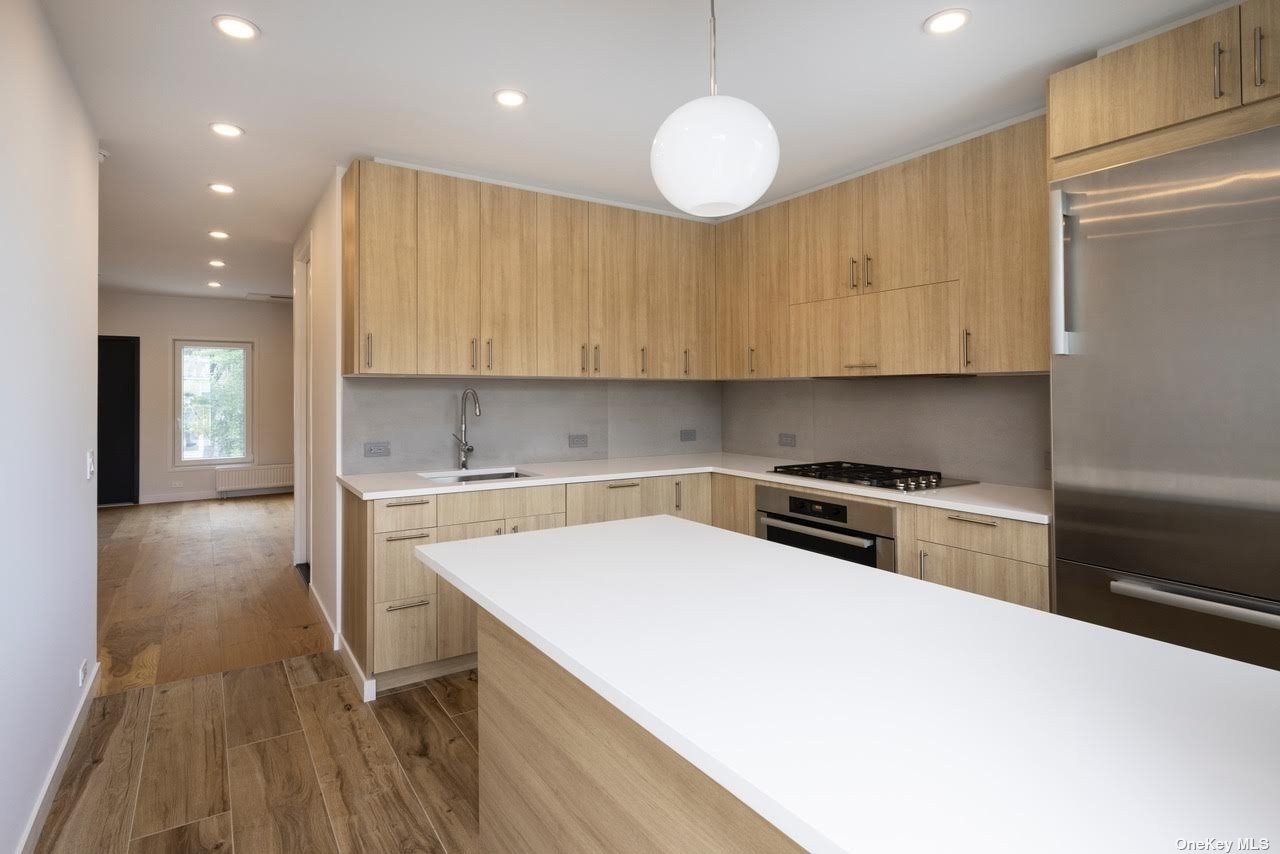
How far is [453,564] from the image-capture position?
5.59 ft

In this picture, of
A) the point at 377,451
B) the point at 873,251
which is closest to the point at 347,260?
the point at 377,451

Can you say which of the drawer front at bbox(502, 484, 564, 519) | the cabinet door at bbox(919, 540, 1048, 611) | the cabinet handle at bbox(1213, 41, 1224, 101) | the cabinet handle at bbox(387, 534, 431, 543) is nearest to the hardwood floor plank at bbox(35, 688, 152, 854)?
the cabinet handle at bbox(387, 534, 431, 543)

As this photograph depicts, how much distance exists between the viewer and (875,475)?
3363 mm

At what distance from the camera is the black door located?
793 centimetres

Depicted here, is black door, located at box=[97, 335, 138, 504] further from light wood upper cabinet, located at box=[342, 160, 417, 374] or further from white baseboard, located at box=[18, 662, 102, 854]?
light wood upper cabinet, located at box=[342, 160, 417, 374]

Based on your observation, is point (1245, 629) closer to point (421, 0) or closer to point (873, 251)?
point (873, 251)

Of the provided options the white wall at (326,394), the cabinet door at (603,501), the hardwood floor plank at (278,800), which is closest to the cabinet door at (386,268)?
the white wall at (326,394)

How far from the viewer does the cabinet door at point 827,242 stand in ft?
11.4

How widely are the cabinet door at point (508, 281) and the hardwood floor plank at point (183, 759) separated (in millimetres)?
1984

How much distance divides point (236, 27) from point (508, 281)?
165 cm

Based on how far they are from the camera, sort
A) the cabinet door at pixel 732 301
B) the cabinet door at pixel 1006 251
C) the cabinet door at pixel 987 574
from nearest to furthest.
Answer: the cabinet door at pixel 987 574 → the cabinet door at pixel 1006 251 → the cabinet door at pixel 732 301

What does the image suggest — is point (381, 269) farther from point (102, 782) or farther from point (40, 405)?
point (102, 782)

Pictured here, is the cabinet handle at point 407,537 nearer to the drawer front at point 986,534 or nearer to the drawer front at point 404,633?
the drawer front at point 404,633

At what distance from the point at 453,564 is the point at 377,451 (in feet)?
7.04
